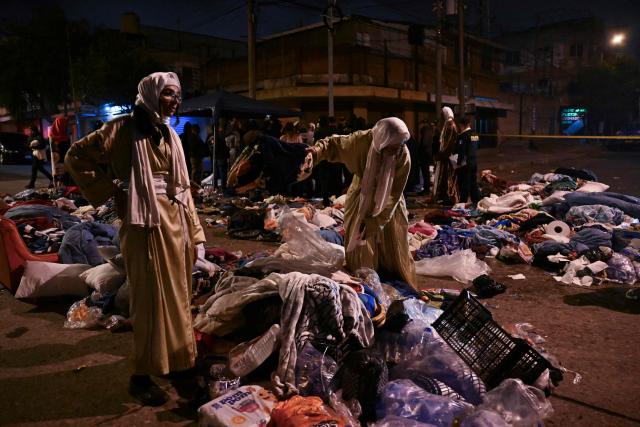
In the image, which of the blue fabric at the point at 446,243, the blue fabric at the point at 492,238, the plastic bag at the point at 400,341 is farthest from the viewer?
the blue fabric at the point at 492,238

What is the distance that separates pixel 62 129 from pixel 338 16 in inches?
365

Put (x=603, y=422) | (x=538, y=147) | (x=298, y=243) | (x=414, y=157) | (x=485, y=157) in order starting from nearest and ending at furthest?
(x=603, y=422), (x=298, y=243), (x=414, y=157), (x=485, y=157), (x=538, y=147)

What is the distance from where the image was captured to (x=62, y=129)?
12.6 m

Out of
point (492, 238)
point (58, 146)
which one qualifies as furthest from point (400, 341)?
point (58, 146)

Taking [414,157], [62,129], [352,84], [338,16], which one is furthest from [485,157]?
[62,129]

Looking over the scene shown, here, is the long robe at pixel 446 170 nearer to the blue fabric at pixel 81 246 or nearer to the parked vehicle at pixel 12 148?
the blue fabric at pixel 81 246

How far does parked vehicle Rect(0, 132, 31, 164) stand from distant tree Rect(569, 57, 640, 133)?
40.7 meters

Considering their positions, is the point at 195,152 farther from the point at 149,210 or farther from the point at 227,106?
the point at 149,210

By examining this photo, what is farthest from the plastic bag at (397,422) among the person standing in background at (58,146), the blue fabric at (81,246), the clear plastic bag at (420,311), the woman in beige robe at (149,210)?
the person standing in background at (58,146)

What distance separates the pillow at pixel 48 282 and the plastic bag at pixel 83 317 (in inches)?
16.3

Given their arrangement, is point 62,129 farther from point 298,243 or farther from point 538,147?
point 538,147

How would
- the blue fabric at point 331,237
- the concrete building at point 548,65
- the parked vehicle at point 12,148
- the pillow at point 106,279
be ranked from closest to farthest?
1. the pillow at point 106,279
2. the blue fabric at point 331,237
3. the parked vehicle at point 12,148
4. the concrete building at point 548,65

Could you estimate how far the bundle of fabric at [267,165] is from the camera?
5.16 metres

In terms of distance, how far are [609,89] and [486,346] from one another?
151 feet
